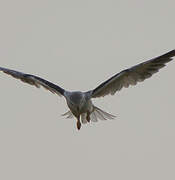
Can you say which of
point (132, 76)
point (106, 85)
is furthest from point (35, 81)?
point (132, 76)

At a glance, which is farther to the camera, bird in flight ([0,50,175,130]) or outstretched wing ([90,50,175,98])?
outstretched wing ([90,50,175,98])

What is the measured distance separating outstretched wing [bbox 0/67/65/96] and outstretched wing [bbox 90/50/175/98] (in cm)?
75

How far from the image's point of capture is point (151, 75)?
17.4 m

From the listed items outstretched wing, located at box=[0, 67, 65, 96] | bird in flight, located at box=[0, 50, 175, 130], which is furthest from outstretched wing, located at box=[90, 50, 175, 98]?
outstretched wing, located at box=[0, 67, 65, 96]

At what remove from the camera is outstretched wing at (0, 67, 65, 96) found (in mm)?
17578

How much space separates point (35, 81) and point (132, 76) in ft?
6.79

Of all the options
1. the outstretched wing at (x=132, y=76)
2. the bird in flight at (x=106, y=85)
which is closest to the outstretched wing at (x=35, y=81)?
the bird in flight at (x=106, y=85)

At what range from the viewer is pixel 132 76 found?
17500mm

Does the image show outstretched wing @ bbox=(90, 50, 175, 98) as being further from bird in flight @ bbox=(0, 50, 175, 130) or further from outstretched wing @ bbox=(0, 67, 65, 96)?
outstretched wing @ bbox=(0, 67, 65, 96)

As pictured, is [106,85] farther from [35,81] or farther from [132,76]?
[35,81]

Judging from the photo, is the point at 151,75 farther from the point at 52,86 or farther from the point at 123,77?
the point at 52,86

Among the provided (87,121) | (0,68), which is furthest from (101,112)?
(0,68)

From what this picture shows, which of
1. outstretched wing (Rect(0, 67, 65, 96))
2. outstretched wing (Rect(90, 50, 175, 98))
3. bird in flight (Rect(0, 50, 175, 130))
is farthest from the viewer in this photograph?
outstretched wing (Rect(0, 67, 65, 96))

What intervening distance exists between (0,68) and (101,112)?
7.87ft
